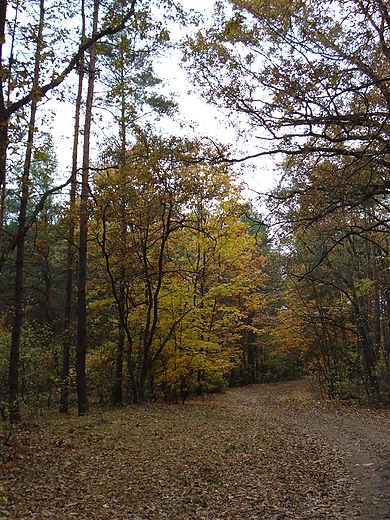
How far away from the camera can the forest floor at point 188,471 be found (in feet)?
16.6

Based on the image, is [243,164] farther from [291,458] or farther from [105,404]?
[105,404]

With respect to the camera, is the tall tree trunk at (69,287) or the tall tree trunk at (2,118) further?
the tall tree trunk at (69,287)

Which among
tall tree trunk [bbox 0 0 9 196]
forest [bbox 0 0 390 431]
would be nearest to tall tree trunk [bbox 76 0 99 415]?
forest [bbox 0 0 390 431]

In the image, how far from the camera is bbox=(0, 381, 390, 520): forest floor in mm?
5055

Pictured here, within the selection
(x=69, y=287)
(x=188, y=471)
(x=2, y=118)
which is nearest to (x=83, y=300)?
(x=69, y=287)

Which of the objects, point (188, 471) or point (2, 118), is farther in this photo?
point (188, 471)

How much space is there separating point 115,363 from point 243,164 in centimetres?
959

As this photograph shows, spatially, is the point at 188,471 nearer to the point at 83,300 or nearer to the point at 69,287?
the point at 83,300

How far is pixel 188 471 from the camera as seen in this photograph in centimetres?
666

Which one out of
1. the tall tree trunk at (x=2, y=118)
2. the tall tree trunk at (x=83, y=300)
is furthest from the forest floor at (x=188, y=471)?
the tall tree trunk at (x=2, y=118)

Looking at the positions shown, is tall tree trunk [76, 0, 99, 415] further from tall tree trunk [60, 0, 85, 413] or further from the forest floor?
the forest floor

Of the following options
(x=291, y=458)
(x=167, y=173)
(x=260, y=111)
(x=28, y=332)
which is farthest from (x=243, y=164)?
(x=28, y=332)

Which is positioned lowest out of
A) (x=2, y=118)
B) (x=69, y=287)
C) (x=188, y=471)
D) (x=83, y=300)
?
(x=188, y=471)

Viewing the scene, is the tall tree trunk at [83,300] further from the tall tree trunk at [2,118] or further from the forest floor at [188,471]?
the tall tree trunk at [2,118]
